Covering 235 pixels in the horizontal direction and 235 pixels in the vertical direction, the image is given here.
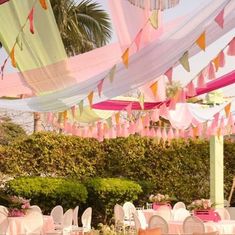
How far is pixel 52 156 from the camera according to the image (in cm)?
1267

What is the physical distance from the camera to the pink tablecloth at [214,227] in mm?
7462

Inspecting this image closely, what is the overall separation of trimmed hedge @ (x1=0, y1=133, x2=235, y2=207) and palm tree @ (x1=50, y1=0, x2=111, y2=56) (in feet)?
8.47

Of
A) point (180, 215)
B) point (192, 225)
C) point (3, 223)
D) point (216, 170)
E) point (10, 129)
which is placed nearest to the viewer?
point (192, 225)

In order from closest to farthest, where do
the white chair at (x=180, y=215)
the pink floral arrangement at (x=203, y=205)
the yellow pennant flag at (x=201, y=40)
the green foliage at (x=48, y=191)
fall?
the yellow pennant flag at (x=201, y=40) → the pink floral arrangement at (x=203, y=205) → the white chair at (x=180, y=215) → the green foliage at (x=48, y=191)

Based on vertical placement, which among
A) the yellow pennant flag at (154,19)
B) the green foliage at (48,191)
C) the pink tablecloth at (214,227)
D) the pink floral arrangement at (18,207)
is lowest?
the pink tablecloth at (214,227)

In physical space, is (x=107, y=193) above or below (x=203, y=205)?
above

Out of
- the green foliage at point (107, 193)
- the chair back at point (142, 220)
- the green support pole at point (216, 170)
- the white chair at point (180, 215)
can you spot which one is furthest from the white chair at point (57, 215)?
the green support pole at point (216, 170)

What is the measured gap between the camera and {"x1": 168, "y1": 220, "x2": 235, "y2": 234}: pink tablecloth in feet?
24.5

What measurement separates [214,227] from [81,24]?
29.2ft

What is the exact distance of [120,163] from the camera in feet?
43.4

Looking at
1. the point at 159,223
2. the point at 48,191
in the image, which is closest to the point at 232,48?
the point at 159,223

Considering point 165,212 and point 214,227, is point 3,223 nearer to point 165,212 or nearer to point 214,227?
point 165,212

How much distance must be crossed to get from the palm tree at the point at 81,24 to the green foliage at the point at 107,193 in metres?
3.69

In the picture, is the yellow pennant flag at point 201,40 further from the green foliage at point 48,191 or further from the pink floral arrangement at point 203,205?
the green foliage at point 48,191
